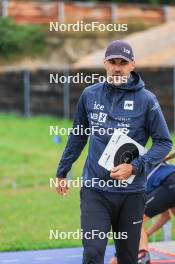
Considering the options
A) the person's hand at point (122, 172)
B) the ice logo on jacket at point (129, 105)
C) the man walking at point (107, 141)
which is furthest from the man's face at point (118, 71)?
the person's hand at point (122, 172)

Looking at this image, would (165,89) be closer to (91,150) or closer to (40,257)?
(40,257)

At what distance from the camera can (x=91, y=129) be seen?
6.24 meters

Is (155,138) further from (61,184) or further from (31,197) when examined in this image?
(31,197)

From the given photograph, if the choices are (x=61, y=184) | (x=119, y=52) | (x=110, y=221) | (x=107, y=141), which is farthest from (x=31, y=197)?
(x=119, y=52)

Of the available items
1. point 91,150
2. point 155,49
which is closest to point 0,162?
point 91,150

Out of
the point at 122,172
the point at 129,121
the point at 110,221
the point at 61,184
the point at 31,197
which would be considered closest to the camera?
the point at 122,172

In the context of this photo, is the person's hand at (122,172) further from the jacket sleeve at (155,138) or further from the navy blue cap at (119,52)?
the navy blue cap at (119,52)

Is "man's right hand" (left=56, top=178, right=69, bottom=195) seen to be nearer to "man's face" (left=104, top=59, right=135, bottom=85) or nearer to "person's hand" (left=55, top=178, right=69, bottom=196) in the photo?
"person's hand" (left=55, top=178, right=69, bottom=196)

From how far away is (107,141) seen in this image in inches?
242

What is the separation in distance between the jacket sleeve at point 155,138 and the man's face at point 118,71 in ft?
0.87

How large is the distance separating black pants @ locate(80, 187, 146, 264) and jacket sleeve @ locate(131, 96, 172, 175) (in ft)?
0.81

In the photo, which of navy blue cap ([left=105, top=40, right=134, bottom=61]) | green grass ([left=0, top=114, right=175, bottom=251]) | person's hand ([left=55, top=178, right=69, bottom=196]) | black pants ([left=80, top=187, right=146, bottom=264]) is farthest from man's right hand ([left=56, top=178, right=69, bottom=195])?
green grass ([left=0, top=114, right=175, bottom=251])

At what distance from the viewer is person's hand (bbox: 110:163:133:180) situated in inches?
236

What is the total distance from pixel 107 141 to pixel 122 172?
0.27 metres
